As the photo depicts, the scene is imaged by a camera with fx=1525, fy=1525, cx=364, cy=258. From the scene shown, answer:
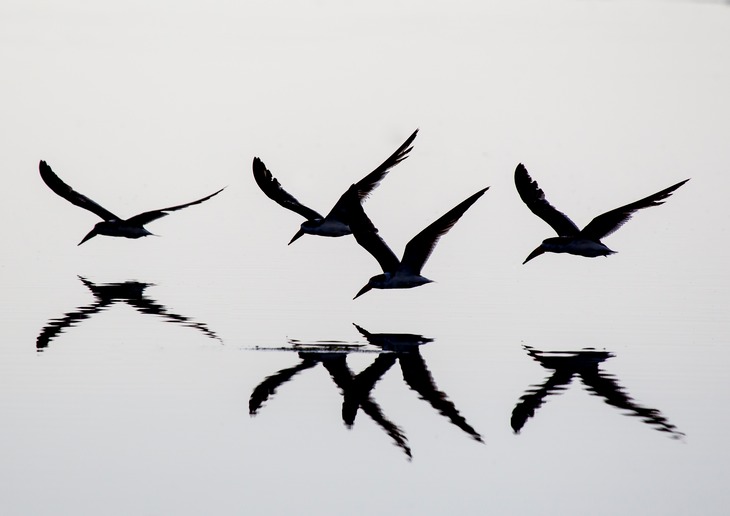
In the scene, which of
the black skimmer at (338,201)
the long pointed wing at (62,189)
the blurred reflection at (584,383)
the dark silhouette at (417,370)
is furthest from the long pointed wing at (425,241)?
the long pointed wing at (62,189)

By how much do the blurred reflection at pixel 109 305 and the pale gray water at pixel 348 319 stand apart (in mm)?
103

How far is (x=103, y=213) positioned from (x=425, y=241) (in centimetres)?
919

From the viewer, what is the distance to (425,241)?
23.0 metres

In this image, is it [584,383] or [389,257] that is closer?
[584,383]

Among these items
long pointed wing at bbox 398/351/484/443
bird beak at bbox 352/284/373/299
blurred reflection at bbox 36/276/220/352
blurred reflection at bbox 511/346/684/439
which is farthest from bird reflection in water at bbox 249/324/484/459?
blurred reflection at bbox 36/276/220/352

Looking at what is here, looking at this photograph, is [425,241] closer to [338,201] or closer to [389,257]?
[389,257]

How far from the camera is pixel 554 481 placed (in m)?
15.0

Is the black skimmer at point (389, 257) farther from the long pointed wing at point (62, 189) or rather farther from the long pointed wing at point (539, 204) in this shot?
the long pointed wing at point (62, 189)

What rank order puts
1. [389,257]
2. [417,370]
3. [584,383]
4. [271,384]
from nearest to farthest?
1. [271,384]
2. [584,383]
3. [417,370]
4. [389,257]

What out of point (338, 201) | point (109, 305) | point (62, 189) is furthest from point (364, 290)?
point (62, 189)

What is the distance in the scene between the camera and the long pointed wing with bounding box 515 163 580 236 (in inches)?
1029

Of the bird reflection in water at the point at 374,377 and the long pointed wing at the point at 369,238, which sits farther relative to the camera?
the long pointed wing at the point at 369,238

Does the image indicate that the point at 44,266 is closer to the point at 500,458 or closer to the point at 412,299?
the point at 412,299

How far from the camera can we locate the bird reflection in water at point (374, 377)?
56.4ft
